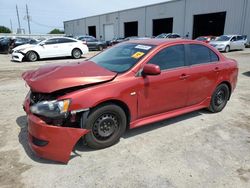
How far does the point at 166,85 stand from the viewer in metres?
3.88

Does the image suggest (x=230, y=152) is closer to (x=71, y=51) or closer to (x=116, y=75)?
(x=116, y=75)

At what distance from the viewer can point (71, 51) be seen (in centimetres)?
1527

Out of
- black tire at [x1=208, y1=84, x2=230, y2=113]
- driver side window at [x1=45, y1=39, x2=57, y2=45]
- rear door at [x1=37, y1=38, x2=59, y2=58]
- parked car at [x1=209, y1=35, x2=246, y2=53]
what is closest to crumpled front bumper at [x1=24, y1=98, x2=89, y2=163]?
black tire at [x1=208, y1=84, x2=230, y2=113]

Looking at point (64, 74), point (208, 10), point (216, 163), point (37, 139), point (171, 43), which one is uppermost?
point (208, 10)

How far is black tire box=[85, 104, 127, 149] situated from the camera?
127 inches

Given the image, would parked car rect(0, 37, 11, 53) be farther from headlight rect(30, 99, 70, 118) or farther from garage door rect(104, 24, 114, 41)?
garage door rect(104, 24, 114, 41)

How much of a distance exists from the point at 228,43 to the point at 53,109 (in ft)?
69.1

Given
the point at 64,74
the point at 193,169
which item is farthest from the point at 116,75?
the point at 193,169

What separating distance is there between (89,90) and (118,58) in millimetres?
1132

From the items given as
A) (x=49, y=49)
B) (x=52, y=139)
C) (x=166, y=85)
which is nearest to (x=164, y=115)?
(x=166, y=85)

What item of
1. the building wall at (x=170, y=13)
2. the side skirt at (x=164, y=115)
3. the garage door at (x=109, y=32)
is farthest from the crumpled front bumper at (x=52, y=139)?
the garage door at (x=109, y=32)

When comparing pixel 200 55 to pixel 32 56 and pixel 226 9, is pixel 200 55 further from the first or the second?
pixel 226 9

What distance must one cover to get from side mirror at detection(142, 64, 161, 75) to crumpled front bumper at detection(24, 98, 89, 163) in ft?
4.21

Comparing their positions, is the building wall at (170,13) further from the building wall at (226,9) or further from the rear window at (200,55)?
the rear window at (200,55)
